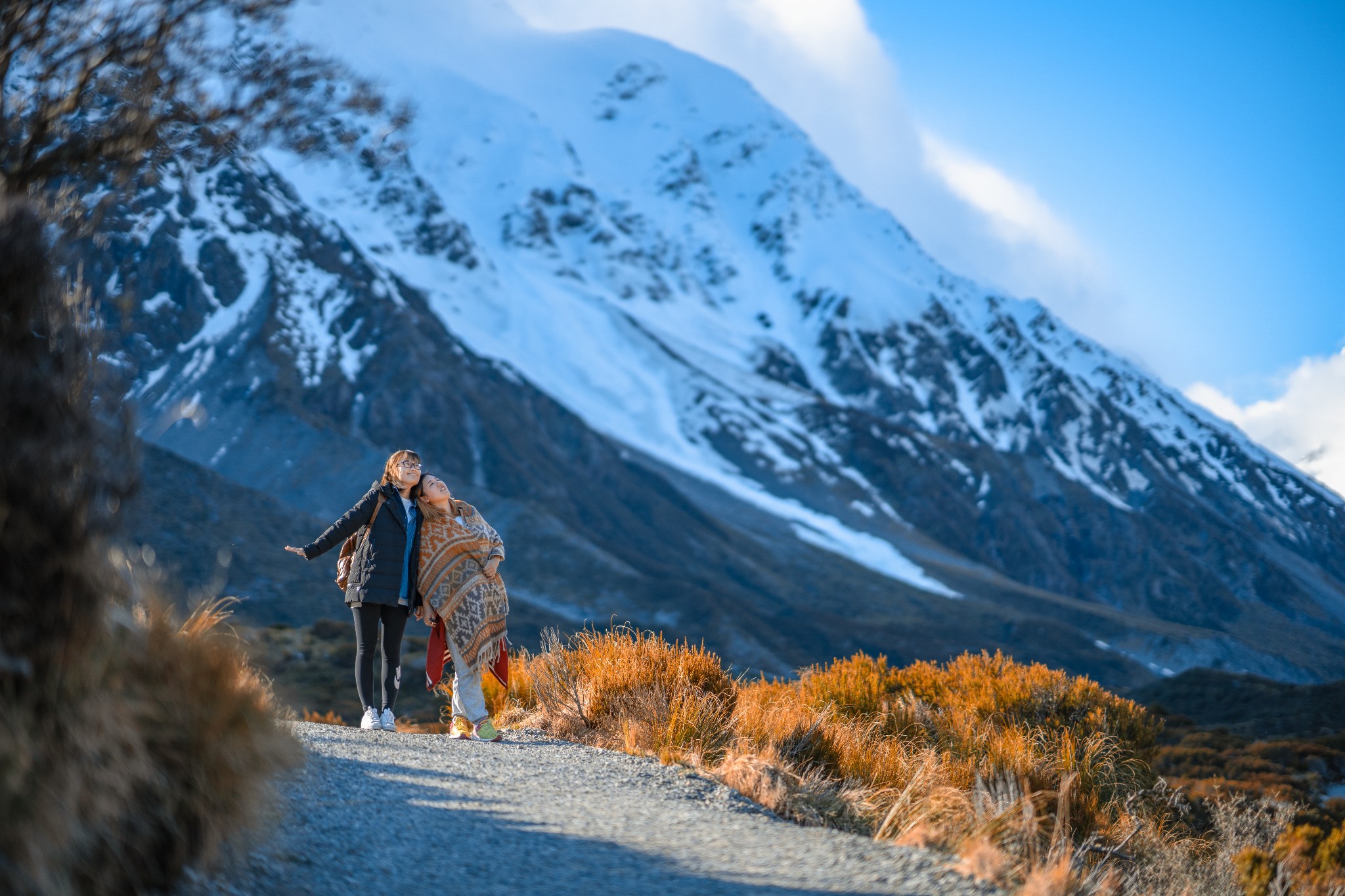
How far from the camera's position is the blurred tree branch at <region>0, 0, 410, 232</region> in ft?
16.3

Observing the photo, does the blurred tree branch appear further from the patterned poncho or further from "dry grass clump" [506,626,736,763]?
"dry grass clump" [506,626,736,763]

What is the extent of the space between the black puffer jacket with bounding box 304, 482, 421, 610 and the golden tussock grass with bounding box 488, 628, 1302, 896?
4.24 ft

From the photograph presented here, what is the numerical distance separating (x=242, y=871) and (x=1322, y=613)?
137127mm

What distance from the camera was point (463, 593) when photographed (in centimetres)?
580

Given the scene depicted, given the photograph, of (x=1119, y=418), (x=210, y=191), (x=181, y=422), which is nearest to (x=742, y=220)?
(x=1119, y=418)

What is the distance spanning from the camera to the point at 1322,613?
118 meters

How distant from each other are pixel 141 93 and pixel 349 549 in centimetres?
268

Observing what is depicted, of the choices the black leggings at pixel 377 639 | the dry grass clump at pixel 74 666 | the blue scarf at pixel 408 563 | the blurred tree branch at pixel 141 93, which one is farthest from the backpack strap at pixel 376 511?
the dry grass clump at pixel 74 666

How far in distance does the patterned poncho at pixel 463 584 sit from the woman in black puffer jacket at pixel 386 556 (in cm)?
9

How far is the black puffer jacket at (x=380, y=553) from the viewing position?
19.0 ft

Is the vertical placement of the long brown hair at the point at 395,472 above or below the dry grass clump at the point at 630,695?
above

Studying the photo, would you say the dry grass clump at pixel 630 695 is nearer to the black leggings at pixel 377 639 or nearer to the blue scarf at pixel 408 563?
the black leggings at pixel 377 639

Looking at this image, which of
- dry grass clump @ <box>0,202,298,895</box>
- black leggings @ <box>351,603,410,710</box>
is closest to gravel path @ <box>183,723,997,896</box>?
dry grass clump @ <box>0,202,298,895</box>

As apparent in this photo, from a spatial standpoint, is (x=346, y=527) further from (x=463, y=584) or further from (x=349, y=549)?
(x=463, y=584)
